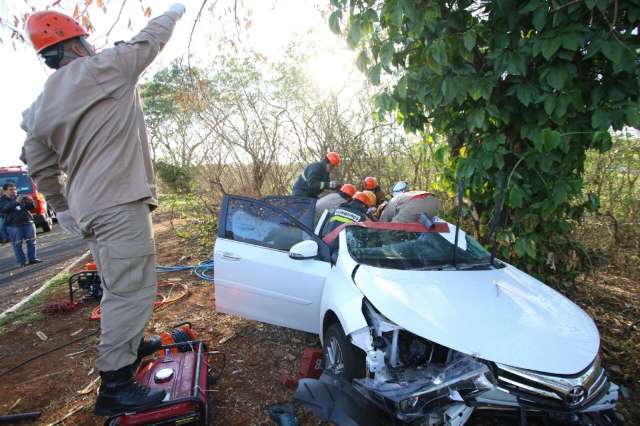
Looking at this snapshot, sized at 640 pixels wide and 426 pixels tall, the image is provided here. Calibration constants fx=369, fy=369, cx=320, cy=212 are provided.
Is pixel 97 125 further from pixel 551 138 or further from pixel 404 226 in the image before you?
pixel 551 138

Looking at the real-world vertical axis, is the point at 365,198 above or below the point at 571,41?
below

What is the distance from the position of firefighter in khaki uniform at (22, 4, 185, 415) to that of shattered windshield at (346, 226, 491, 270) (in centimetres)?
153

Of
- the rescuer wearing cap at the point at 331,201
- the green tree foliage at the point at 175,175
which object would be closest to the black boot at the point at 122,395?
the rescuer wearing cap at the point at 331,201

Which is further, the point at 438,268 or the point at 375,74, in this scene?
the point at 375,74

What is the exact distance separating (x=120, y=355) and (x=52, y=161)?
1287mm

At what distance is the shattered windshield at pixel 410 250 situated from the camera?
2.76 meters

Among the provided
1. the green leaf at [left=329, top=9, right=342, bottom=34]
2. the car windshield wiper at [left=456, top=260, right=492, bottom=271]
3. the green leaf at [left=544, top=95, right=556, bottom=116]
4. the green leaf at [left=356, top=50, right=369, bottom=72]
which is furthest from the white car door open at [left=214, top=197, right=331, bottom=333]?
the green leaf at [left=544, top=95, right=556, bottom=116]

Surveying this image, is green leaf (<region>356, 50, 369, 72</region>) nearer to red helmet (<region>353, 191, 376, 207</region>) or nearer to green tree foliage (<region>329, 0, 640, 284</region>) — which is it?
green tree foliage (<region>329, 0, 640, 284</region>)

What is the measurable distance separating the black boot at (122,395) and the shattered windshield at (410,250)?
5.21ft

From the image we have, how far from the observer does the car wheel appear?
239 cm

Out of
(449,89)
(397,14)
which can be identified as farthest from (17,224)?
(449,89)

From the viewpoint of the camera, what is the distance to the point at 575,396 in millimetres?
1809

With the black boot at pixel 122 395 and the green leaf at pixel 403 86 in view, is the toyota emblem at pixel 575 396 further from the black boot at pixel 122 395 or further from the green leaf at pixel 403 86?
the green leaf at pixel 403 86

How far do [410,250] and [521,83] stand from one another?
5.24ft
